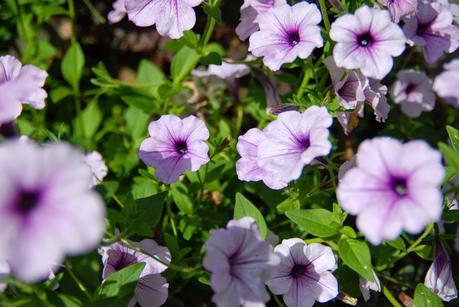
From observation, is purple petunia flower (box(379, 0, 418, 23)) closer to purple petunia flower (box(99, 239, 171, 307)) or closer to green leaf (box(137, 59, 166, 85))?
purple petunia flower (box(99, 239, 171, 307))

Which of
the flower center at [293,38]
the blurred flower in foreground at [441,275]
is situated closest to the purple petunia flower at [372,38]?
the flower center at [293,38]

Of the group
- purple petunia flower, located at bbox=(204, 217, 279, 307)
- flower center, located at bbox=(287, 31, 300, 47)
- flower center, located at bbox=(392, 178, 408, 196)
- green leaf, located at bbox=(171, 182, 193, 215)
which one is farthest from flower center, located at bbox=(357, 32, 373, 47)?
green leaf, located at bbox=(171, 182, 193, 215)

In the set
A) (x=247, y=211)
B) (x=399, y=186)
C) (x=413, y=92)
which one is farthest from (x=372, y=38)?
(x=413, y=92)

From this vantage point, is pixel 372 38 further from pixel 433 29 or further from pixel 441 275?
pixel 441 275

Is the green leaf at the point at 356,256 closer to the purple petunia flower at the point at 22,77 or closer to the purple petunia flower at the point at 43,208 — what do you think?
the purple petunia flower at the point at 43,208

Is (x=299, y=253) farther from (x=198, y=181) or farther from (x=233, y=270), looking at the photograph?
(x=198, y=181)
